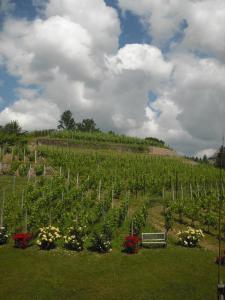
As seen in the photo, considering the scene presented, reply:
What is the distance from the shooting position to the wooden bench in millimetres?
19344

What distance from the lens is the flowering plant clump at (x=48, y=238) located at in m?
18.1

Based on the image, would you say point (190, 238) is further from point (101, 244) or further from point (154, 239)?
point (101, 244)

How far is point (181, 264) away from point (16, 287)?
22.6ft

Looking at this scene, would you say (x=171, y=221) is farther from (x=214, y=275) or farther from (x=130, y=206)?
(x=214, y=275)

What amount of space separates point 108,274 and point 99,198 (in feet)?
35.7

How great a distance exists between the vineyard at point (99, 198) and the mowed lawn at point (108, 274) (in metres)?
0.82

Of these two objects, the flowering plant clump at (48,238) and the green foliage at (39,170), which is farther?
the green foliage at (39,170)

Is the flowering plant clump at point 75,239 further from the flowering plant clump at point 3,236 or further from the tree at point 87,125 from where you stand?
the tree at point 87,125

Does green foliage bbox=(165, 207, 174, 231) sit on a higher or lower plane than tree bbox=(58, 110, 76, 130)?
lower

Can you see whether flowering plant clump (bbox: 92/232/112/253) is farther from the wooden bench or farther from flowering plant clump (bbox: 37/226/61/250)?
the wooden bench

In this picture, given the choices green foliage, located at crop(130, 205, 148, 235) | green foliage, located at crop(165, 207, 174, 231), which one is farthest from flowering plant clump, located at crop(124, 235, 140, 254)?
green foliage, located at crop(165, 207, 174, 231)

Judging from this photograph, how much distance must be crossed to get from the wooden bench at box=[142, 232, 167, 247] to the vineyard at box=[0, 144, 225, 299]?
0.68 meters

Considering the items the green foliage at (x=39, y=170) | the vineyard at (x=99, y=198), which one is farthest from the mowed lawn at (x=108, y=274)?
the green foliage at (x=39, y=170)

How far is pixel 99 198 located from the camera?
2639 cm
